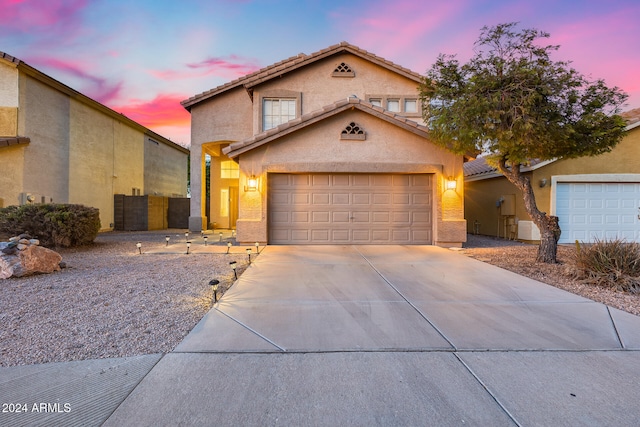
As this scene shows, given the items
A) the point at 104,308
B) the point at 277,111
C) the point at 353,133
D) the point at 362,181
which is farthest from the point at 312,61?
the point at 104,308

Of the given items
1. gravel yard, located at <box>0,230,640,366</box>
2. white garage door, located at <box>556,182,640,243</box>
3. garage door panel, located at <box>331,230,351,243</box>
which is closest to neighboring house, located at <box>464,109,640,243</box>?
white garage door, located at <box>556,182,640,243</box>

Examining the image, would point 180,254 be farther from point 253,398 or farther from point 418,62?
point 418,62

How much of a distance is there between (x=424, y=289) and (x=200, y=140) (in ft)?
43.3

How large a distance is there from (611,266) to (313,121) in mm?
7995

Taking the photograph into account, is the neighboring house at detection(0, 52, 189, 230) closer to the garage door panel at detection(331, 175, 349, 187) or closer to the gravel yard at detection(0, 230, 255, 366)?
the gravel yard at detection(0, 230, 255, 366)

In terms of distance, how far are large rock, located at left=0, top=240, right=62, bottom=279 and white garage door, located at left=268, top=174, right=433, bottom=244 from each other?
5.63 m

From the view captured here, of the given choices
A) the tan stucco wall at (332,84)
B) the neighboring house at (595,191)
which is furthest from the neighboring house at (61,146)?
the neighboring house at (595,191)

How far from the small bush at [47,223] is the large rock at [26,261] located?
2.92 meters

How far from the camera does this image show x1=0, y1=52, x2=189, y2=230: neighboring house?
11789mm

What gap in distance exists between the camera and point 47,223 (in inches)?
360

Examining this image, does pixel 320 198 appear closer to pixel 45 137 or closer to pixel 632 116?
pixel 45 137

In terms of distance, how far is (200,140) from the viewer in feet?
49.7

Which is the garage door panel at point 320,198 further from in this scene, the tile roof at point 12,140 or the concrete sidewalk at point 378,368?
the tile roof at point 12,140

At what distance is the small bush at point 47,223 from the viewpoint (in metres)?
8.92
